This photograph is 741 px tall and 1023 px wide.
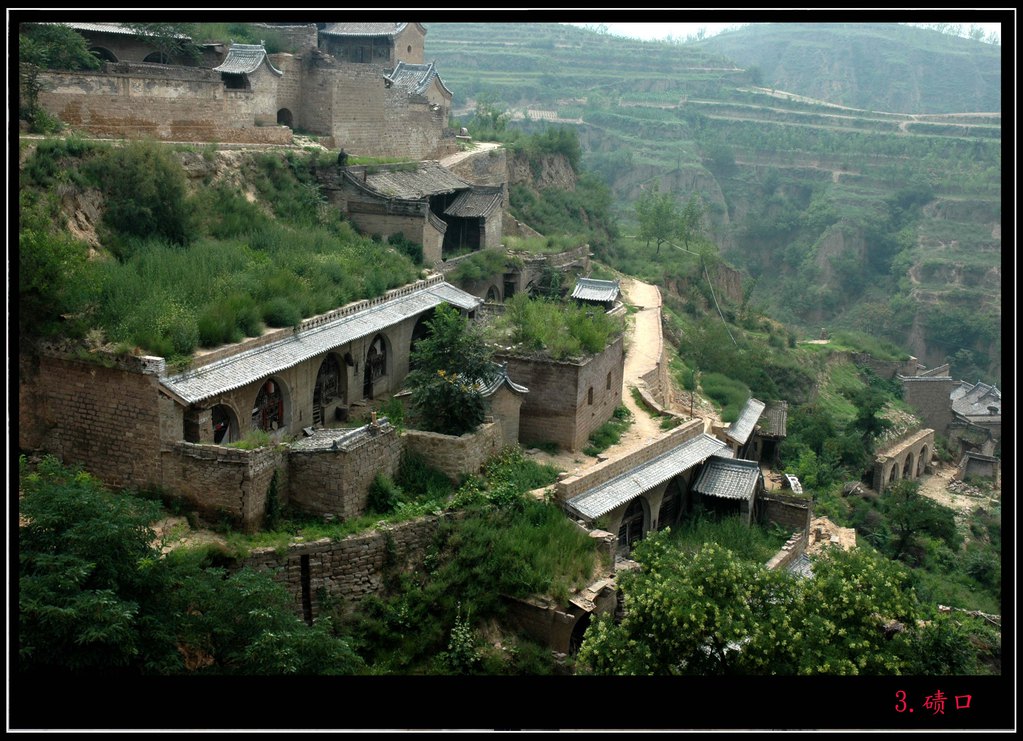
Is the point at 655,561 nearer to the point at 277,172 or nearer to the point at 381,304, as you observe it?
the point at 381,304

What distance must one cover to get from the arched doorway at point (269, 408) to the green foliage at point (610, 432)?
6047 millimetres

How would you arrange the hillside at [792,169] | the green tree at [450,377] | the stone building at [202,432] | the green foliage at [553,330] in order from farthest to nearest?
the hillside at [792,169] < the green foliage at [553,330] < the green tree at [450,377] < the stone building at [202,432]

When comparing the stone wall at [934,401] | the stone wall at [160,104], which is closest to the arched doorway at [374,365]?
the stone wall at [160,104]

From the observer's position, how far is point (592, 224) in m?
42.8

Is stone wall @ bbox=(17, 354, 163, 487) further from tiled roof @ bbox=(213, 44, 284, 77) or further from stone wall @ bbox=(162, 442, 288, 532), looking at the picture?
tiled roof @ bbox=(213, 44, 284, 77)

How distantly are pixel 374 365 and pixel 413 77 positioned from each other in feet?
58.6

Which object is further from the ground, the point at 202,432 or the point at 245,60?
the point at 245,60

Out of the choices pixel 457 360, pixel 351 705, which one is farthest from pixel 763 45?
pixel 351 705

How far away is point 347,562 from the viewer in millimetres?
14484

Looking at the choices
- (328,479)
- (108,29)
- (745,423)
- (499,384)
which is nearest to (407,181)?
(108,29)

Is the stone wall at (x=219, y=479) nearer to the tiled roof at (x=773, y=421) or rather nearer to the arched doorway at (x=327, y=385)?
the arched doorway at (x=327, y=385)

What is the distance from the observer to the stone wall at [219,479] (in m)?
14.1

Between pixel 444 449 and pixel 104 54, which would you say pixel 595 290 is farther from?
pixel 104 54

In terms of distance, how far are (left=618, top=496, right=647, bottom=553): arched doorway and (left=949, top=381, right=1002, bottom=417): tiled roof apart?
27.5 metres
